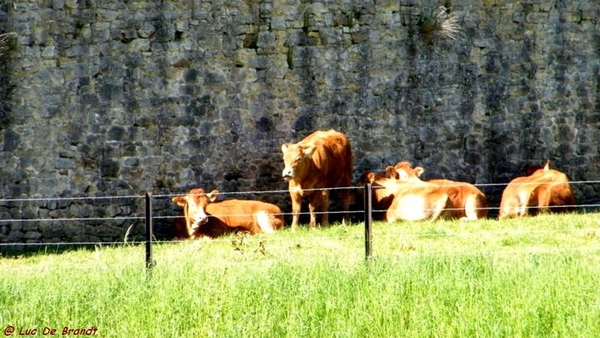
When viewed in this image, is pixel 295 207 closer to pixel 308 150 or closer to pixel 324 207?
pixel 324 207

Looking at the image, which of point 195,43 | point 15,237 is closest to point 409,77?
point 195,43

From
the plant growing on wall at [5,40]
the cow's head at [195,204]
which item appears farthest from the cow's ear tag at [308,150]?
the plant growing on wall at [5,40]

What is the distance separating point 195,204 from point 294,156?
1.44m

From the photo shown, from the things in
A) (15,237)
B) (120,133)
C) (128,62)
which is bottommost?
(15,237)

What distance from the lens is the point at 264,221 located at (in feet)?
45.3

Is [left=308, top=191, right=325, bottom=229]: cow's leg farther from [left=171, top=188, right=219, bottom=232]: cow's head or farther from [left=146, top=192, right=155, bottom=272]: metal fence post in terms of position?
[left=146, top=192, right=155, bottom=272]: metal fence post

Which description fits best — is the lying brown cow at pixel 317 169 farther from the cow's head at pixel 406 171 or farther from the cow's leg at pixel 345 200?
the cow's head at pixel 406 171

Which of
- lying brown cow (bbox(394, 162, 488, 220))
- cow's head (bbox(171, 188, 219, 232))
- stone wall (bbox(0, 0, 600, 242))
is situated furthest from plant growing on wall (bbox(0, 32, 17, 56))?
lying brown cow (bbox(394, 162, 488, 220))

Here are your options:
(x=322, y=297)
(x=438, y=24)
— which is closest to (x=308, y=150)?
(x=438, y=24)

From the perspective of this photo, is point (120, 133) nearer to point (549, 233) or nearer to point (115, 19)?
point (115, 19)

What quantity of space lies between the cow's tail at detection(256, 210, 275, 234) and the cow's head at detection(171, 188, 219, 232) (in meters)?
0.65

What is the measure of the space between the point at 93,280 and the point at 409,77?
299 inches

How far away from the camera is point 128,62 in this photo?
564 inches

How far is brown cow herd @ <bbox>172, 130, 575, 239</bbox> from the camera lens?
1376 centimetres
